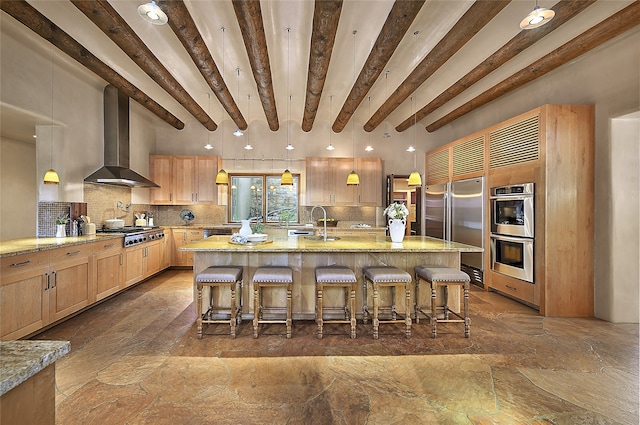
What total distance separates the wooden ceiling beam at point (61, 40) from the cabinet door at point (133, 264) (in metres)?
2.49

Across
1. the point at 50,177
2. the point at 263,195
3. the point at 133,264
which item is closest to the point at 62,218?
the point at 50,177

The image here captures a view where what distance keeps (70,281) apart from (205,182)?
337 centimetres

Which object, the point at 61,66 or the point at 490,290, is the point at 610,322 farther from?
the point at 61,66

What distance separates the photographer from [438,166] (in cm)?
595

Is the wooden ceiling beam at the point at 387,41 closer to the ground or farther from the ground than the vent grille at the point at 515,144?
farther from the ground

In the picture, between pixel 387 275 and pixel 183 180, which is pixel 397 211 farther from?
pixel 183 180

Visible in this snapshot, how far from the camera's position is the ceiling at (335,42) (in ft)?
9.16

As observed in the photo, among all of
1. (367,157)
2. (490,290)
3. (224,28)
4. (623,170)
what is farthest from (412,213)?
(224,28)

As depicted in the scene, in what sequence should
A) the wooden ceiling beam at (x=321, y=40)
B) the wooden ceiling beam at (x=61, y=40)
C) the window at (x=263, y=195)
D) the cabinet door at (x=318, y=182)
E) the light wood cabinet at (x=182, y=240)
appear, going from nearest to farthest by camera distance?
the wooden ceiling beam at (x=321, y=40), the wooden ceiling beam at (x=61, y=40), the light wood cabinet at (x=182, y=240), the cabinet door at (x=318, y=182), the window at (x=263, y=195)

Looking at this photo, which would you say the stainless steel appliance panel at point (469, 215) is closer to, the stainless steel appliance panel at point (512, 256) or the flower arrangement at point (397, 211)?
the stainless steel appliance panel at point (512, 256)

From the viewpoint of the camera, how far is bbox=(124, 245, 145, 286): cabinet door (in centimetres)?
438

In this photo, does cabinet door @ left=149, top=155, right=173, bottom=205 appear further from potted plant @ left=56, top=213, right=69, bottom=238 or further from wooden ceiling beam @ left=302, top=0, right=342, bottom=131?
wooden ceiling beam @ left=302, top=0, right=342, bottom=131

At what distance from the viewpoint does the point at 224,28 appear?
3211mm

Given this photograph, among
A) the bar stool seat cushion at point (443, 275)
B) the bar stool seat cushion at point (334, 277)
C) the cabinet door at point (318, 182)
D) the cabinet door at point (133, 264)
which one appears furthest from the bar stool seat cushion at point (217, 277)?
the cabinet door at point (318, 182)
